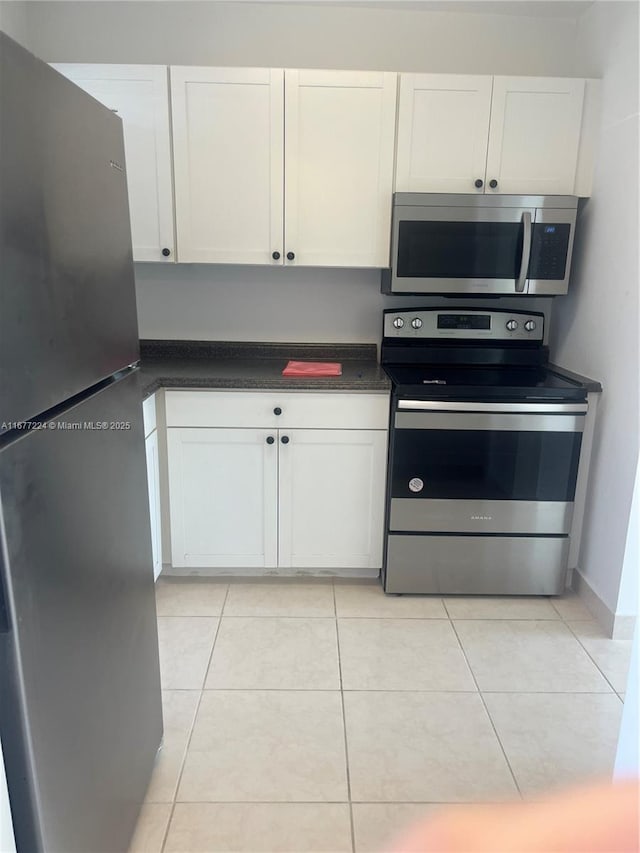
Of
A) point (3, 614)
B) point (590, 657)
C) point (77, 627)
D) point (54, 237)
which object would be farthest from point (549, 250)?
point (3, 614)

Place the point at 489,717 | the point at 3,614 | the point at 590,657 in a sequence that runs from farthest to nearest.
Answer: the point at 590,657 < the point at 489,717 < the point at 3,614

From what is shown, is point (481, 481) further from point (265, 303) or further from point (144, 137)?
point (144, 137)

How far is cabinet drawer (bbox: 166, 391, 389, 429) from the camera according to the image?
2348 millimetres

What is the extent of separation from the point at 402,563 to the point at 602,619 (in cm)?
80

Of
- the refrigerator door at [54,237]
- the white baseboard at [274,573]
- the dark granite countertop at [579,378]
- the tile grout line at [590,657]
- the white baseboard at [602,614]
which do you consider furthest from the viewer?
the white baseboard at [274,573]

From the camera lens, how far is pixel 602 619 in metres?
2.29

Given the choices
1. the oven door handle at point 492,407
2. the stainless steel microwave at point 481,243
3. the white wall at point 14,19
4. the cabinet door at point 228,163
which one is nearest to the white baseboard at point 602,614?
the oven door handle at point 492,407

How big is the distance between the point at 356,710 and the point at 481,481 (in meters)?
1.02

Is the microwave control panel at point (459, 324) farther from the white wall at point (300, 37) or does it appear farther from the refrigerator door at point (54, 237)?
the refrigerator door at point (54, 237)

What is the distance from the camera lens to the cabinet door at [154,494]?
2287mm

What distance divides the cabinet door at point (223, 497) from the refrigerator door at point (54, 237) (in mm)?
1181

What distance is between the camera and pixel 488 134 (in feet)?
7.67

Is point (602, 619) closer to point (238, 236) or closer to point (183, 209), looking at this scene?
point (238, 236)

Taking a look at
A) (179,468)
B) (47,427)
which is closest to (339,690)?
(179,468)
